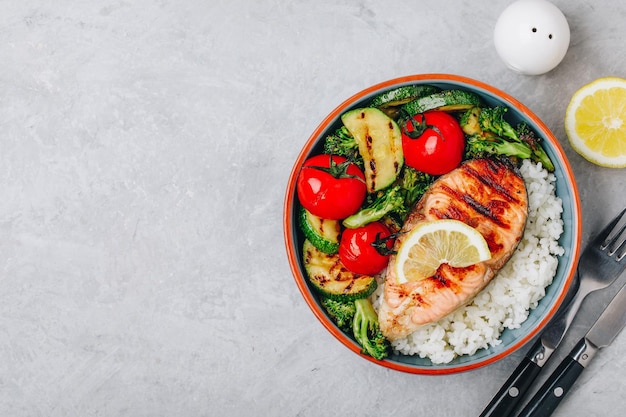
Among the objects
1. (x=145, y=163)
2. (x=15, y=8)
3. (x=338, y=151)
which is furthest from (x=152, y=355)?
(x=15, y=8)

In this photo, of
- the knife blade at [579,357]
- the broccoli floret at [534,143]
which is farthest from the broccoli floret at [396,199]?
the knife blade at [579,357]

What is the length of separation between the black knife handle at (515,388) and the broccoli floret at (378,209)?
83cm

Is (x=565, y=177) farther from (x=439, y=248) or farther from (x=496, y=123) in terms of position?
(x=439, y=248)

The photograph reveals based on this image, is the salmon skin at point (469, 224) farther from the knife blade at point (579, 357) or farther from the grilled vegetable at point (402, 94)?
the knife blade at point (579, 357)

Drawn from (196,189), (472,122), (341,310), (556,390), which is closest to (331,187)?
(341,310)

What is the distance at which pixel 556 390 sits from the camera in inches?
105

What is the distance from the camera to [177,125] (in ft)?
9.58

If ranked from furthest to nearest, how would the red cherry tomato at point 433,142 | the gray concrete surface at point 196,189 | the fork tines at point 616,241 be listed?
the gray concrete surface at point 196,189, the fork tines at point 616,241, the red cherry tomato at point 433,142

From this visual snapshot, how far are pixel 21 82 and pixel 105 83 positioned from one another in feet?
1.27

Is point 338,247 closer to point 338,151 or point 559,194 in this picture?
point 338,151

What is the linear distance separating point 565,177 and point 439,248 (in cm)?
56

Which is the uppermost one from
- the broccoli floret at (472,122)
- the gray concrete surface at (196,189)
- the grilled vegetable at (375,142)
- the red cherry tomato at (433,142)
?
the broccoli floret at (472,122)

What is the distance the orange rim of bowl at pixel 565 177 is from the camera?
245 cm

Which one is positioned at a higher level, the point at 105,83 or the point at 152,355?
the point at 105,83
